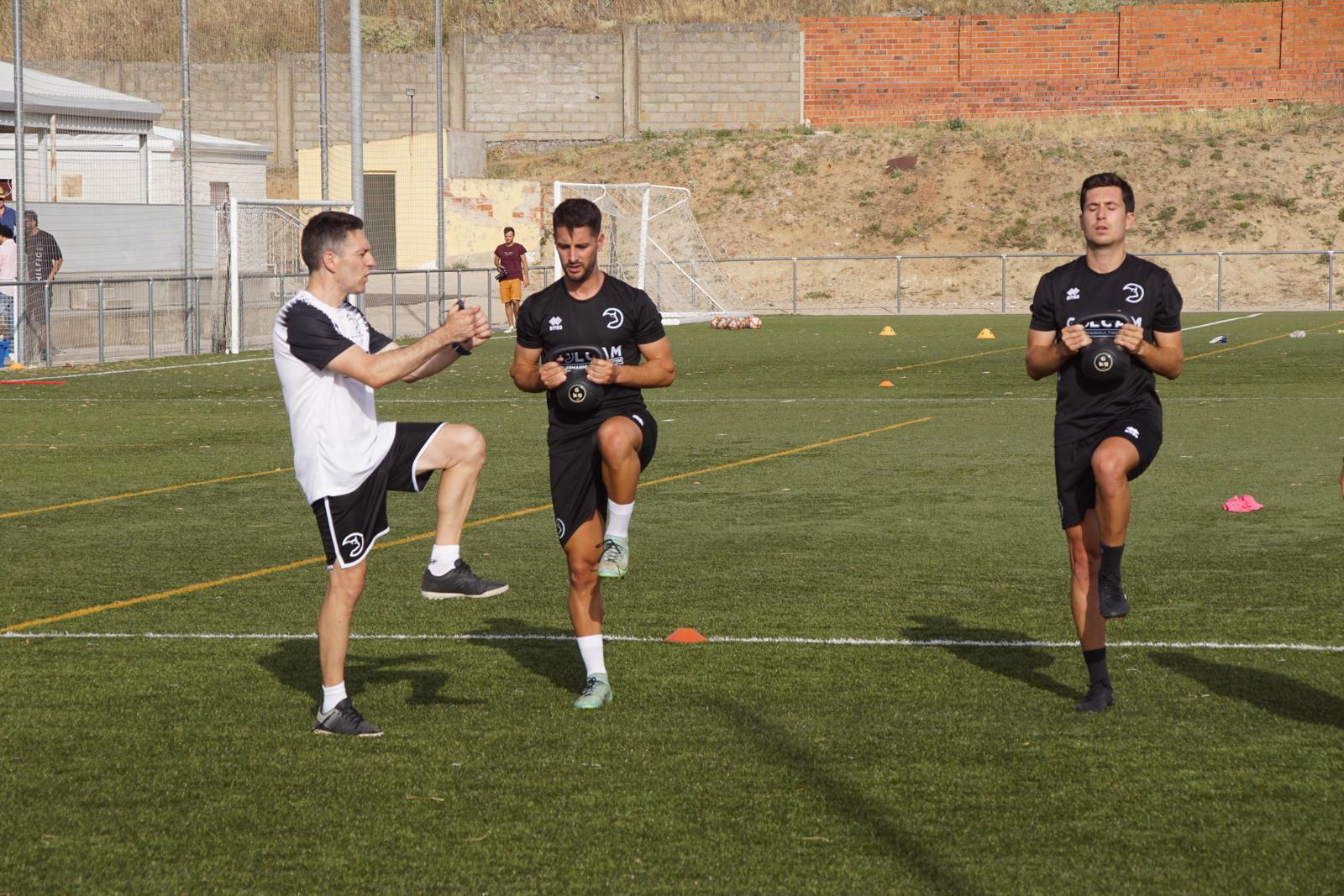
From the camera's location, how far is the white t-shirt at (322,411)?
658cm

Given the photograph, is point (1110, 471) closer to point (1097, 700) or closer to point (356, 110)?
point (1097, 700)

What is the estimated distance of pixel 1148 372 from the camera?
7.07 m

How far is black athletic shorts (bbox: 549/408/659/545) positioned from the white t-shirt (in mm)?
837

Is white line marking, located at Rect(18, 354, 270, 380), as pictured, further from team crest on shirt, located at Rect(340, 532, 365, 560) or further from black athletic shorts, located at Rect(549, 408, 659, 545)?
team crest on shirt, located at Rect(340, 532, 365, 560)

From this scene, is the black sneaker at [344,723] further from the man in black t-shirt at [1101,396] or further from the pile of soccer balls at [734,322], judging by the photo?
the pile of soccer balls at [734,322]

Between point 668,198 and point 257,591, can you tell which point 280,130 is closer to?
point 668,198

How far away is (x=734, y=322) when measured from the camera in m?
39.5

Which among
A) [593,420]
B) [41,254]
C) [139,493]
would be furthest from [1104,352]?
[41,254]

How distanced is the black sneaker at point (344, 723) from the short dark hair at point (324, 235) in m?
1.64

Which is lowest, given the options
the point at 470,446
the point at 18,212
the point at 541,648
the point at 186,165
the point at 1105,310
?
the point at 541,648

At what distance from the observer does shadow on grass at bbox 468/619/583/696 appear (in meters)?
7.84

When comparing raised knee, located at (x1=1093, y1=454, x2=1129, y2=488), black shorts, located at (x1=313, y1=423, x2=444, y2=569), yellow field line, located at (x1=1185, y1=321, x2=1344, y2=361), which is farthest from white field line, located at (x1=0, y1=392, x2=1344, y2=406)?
black shorts, located at (x1=313, y1=423, x2=444, y2=569)

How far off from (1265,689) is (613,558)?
8.93ft

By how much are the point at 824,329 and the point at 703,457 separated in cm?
2251
